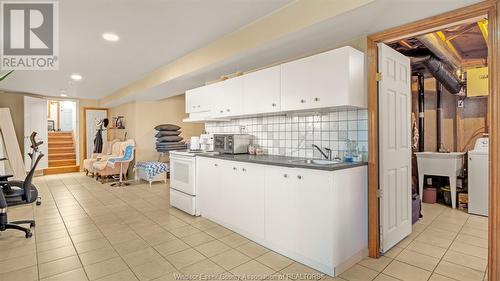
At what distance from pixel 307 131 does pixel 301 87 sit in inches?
24.2

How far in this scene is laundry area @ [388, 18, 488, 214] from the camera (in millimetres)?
3535

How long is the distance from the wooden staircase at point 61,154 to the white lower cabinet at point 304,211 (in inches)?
295

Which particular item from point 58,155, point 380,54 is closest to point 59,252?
point 380,54

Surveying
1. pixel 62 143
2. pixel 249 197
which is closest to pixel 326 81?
pixel 249 197

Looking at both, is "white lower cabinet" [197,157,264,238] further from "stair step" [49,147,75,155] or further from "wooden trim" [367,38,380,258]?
"stair step" [49,147,75,155]

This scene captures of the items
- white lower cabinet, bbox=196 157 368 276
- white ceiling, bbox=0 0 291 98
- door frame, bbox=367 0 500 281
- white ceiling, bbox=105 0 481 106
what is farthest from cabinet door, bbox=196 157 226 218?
door frame, bbox=367 0 500 281

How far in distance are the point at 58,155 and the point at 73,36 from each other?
7317 mm

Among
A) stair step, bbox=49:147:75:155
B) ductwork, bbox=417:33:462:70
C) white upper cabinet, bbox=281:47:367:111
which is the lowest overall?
stair step, bbox=49:147:75:155

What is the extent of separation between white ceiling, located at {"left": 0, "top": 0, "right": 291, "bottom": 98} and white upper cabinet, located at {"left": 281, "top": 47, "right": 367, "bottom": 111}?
0.63 meters

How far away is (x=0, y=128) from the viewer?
19.0ft

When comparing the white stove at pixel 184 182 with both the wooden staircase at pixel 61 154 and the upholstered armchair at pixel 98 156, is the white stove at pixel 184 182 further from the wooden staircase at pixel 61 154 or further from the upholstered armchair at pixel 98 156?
the wooden staircase at pixel 61 154

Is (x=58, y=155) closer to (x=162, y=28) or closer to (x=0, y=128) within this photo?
(x=0, y=128)

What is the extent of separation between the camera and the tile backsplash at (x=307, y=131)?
258 cm

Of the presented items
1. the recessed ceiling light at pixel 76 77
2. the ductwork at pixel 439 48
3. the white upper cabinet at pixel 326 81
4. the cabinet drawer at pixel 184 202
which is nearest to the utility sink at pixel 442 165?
the ductwork at pixel 439 48
